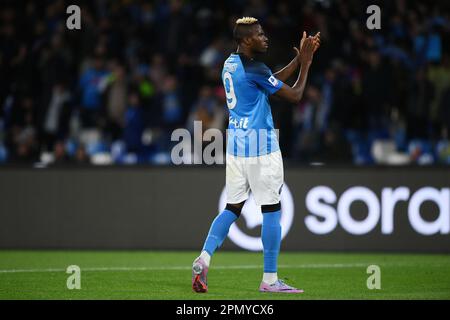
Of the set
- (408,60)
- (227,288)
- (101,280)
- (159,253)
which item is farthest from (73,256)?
(408,60)

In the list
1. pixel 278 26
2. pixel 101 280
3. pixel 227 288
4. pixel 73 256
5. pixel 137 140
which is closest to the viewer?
pixel 227 288

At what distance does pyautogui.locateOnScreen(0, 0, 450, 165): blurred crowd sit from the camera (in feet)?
48.7

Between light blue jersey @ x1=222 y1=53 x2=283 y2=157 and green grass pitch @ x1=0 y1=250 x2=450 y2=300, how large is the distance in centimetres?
130

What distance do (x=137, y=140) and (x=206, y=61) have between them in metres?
2.13

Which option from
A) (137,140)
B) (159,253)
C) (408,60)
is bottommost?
(159,253)

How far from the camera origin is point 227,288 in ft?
30.6

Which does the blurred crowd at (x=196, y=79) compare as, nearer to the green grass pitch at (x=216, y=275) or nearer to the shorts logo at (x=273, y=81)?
the green grass pitch at (x=216, y=275)

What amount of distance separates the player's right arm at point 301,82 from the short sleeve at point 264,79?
55 millimetres

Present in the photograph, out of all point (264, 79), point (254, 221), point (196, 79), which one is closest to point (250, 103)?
point (264, 79)

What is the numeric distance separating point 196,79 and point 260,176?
754 cm

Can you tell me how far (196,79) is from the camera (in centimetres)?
1627

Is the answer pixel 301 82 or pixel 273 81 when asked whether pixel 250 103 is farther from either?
pixel 301 82

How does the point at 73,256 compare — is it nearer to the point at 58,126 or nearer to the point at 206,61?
the point at 58,126

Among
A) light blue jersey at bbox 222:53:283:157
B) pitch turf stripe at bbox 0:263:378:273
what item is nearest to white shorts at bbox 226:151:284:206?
light blue jersey at bbox 222:53:283:157
